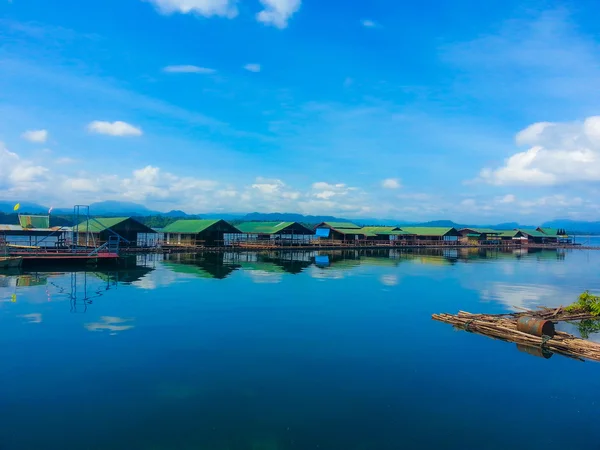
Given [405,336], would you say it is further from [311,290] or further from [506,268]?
[506,268]

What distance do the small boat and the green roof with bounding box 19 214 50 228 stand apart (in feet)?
30.4

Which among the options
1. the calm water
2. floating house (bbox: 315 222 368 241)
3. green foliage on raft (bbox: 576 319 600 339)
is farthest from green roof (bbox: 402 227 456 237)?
green foliage on raft (bbox: 576 319 600 339)

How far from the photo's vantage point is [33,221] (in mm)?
46156

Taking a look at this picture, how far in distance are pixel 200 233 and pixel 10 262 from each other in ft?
84.9

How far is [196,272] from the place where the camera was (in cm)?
3647

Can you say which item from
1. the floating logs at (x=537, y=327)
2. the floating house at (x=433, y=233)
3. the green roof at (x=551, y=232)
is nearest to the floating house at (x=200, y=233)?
the floating house at (x=433, y=233)

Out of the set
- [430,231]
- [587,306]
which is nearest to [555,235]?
[430,231]

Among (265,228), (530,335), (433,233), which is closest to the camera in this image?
(530,335)

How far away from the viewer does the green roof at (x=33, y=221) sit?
44.8 meters

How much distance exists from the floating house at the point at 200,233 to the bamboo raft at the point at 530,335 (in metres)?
44.3

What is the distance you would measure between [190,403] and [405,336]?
32.5 feet

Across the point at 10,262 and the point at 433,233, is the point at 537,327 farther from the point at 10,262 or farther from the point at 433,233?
the point at 433,233

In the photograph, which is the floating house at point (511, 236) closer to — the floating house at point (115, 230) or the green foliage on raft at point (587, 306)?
the green foliage on raft at point (587, 306)

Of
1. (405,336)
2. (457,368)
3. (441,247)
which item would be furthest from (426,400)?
(441,247)
